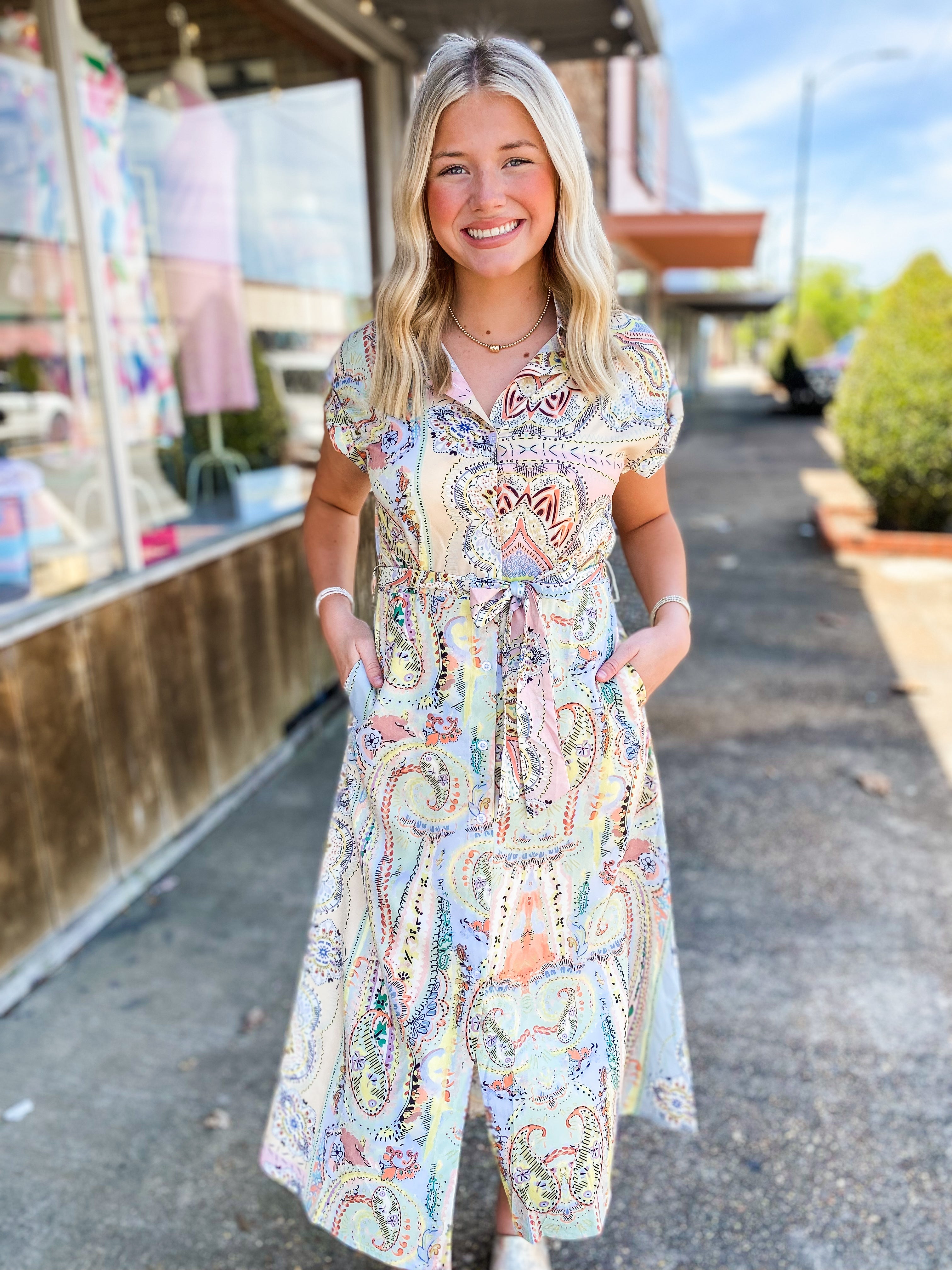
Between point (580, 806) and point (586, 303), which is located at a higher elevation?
point (586, 303)

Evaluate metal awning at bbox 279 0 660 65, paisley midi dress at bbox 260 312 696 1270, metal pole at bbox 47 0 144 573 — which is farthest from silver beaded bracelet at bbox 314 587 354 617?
metal awning at bbox 279 0 660 65

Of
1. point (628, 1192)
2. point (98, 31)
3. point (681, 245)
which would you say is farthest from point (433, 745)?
point (681, 245)

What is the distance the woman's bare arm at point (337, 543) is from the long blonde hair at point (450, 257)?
24 cm

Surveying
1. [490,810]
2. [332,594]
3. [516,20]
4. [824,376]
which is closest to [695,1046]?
[490,810]

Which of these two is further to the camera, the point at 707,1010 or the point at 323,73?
the point at 323,73

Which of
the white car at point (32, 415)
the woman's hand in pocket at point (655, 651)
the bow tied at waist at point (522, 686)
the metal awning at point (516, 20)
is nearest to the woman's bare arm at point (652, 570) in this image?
the woman's hand in pocket at point (655, 651)

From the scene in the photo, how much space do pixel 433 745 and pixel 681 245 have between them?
13.2 m

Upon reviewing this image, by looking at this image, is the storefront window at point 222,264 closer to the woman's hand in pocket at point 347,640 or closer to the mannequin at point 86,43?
the mannequin at point 86,43

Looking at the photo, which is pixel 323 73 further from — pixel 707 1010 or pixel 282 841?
pixel 707 1010

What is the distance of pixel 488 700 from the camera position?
4.90 feet

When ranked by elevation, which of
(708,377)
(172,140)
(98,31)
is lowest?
(708,377)

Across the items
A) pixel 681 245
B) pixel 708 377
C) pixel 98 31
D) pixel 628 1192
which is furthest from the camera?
pixel 708 377

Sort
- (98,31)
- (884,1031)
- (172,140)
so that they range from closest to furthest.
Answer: (884,1031) < (98,31) < (172,140)

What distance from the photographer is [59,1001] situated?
2.58 meters
